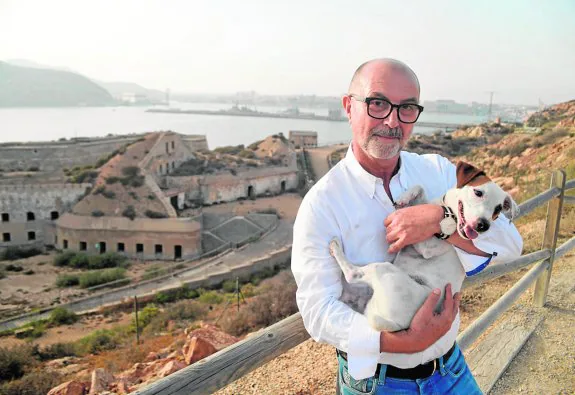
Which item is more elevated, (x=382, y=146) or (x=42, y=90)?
(x=42, y=90)

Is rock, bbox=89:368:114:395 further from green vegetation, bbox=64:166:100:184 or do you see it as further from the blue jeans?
green vegetation, bbox=64:166:100:184

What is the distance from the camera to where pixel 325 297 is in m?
1.51

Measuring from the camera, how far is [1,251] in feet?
70.5

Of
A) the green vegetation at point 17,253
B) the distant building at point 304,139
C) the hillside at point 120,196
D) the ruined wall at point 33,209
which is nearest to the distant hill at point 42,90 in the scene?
the distant building at point 304,139

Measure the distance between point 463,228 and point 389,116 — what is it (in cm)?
46

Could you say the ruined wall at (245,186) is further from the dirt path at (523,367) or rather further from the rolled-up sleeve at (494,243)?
the rolled-up sleeve at (494,243)

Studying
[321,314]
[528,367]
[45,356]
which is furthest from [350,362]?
[45,356]

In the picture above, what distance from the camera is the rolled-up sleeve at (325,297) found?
1460mm

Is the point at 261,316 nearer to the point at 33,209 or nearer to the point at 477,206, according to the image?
the point at 477,206

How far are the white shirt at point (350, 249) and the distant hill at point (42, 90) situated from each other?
167619 millimetres

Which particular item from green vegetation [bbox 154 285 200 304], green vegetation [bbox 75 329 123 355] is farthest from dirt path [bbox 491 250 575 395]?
green vegetation [bbox 154 285 200 304]

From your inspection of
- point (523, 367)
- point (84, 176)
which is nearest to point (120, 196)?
point (84, 176)

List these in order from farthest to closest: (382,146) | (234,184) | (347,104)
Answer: (234,184)
(347,104)
(382,146)

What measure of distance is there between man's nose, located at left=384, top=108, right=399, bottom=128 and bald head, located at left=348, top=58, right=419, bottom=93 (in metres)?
0.14
